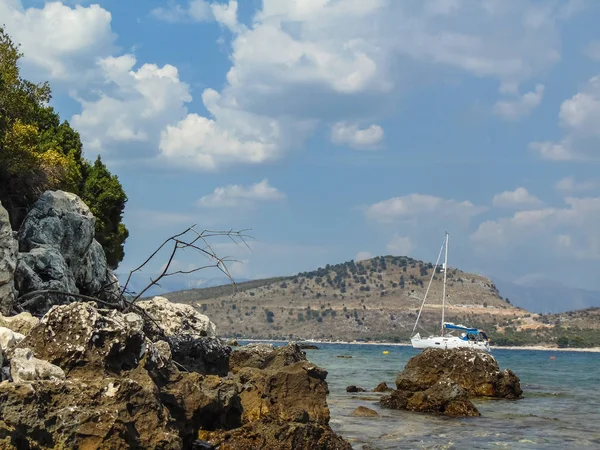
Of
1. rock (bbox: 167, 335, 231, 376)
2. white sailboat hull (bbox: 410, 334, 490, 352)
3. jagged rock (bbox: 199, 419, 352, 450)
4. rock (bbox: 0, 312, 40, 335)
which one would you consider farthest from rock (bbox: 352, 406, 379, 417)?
white sailboat hull (bbox: 410, 334, 490, 352)

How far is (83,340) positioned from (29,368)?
133 centimetres

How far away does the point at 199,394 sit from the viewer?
13961mm

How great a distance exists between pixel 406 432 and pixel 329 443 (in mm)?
7756

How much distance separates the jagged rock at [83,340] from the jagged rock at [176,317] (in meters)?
13.0

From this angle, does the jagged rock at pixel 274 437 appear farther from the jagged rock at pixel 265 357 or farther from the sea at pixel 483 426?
the jagged rock at pixel 265 357

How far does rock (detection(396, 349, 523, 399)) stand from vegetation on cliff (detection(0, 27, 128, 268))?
1914 centimetres

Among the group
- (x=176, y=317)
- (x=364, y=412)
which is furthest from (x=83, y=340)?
(x=176, y=317)

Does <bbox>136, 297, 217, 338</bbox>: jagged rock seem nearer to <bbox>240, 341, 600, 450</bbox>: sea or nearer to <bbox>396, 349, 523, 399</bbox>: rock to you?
<bbox>240, 341, 600, 450</bbox>: sea

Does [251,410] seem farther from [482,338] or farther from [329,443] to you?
[482,338]

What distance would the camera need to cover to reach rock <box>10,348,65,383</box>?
1102 centimetres

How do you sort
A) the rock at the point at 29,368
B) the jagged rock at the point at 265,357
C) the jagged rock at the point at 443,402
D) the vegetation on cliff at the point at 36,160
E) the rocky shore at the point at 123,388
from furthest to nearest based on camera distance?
the vegetation on cliff at the point at 36,160
the jagged rock at the point at 265,357
the jagged rock at the point at 443,402
the rock at the point at 29,368
the rocky shore at the point at 123,388

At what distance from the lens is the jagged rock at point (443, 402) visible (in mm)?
25250

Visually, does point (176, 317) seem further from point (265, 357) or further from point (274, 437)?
point (274, 437)

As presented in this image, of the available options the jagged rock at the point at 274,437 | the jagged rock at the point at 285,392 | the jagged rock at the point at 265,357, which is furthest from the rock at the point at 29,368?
the jagged rock at the point at 265,357
